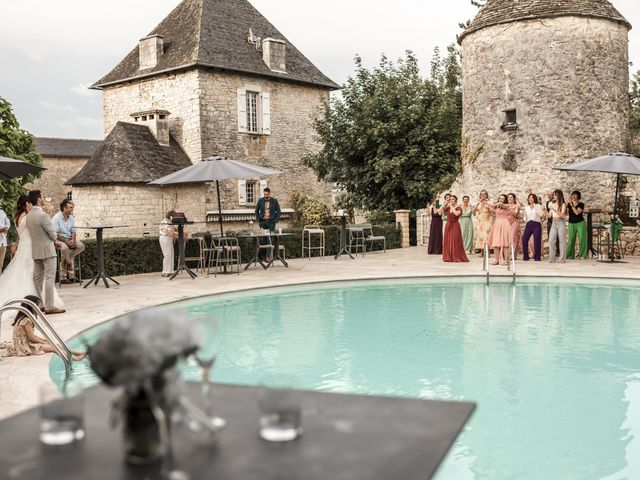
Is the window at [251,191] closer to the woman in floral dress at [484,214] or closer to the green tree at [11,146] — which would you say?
the woman in floral dress at [484,214]

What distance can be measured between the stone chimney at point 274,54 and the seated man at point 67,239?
15643 mm

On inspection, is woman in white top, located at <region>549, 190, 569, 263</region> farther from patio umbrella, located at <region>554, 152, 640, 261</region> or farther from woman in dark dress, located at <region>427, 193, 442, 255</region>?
woman in dark dress, located at <region>427, 193, 442, 255</region>

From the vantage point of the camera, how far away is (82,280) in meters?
15.0

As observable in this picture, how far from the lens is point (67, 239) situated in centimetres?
1297

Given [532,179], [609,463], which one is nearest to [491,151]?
[532,179]

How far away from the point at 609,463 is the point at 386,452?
11.7ft

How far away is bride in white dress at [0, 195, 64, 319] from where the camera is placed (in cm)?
930

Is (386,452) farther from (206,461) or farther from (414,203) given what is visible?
(414,203)

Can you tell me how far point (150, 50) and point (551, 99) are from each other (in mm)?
15672

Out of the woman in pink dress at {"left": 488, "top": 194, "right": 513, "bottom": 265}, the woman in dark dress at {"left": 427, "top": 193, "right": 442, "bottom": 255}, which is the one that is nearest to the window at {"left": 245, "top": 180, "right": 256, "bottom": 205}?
the woman in dark dress at {"left": 427, "top": 193, "right": 442, "bottom": 255}

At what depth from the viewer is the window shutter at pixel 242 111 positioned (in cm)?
2623

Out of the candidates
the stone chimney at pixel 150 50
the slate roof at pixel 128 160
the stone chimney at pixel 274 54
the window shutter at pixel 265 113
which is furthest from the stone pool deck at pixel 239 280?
the stone chimney at pixel 150 50

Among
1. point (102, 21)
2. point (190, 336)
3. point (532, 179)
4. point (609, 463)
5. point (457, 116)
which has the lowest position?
point (609, 463)

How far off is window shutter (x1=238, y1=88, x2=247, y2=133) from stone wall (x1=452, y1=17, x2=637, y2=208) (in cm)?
958
